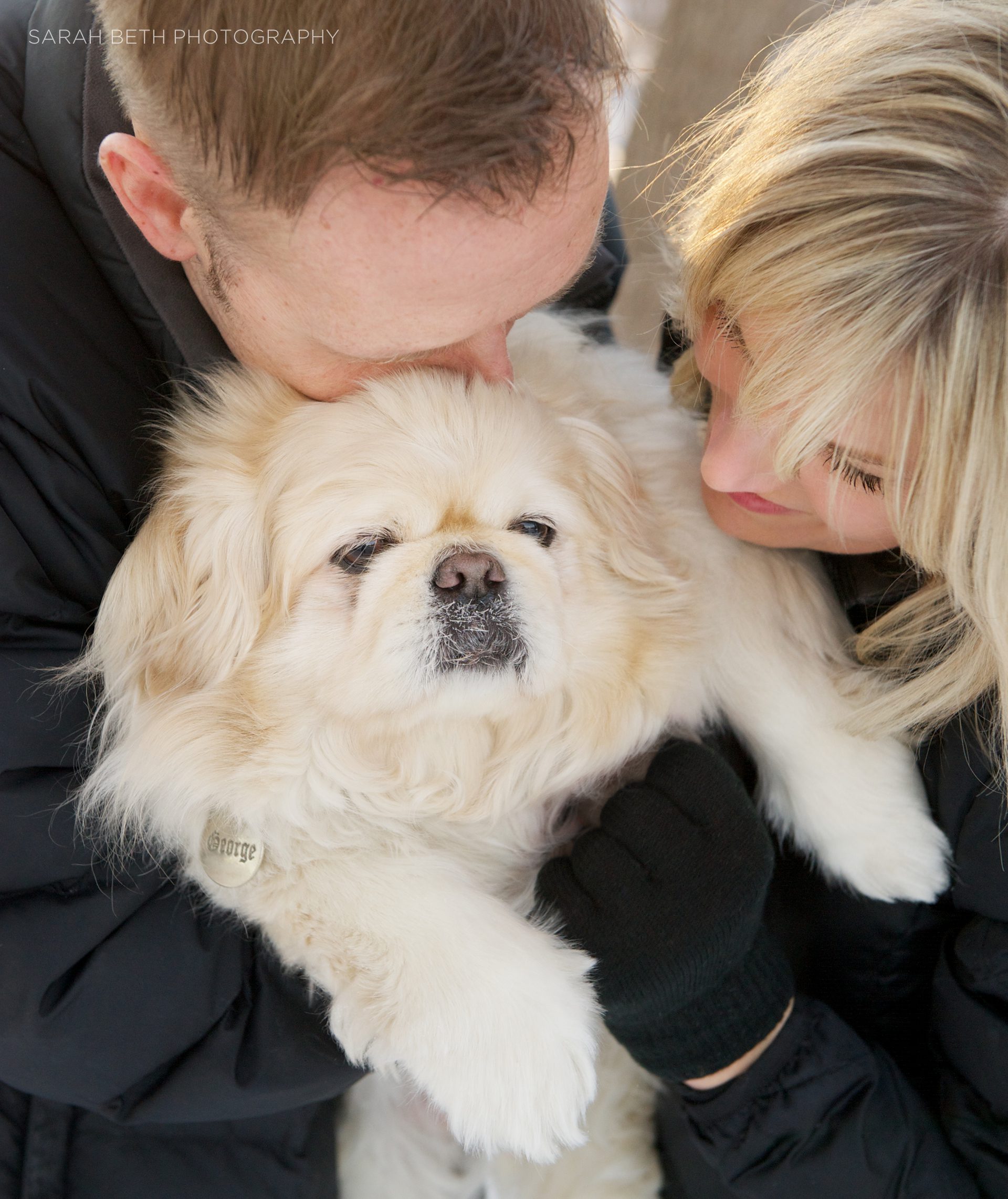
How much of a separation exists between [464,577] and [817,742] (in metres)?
0.72

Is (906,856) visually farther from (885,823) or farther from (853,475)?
(853,475)

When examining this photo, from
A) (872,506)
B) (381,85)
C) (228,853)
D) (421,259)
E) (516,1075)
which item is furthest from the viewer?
(228,853)

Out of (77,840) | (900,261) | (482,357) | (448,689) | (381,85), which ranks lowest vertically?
(77,840)

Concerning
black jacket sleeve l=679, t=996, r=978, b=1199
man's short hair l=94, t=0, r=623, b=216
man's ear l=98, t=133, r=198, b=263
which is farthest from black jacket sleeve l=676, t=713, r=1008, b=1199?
man's ear l=98, t=133, r=198, b=263

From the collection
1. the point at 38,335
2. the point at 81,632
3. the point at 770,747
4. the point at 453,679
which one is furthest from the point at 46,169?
the point at 770,747

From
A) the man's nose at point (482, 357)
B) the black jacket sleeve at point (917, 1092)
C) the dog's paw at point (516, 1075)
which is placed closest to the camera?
the dog's paw at point (516, 1075)

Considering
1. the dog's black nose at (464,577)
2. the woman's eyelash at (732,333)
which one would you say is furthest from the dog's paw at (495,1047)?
the woman's eyelash at (732,333)

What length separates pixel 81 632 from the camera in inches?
58.7

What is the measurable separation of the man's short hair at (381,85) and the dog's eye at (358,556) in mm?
492

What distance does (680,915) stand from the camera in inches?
58.5

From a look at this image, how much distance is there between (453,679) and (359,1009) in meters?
0.51

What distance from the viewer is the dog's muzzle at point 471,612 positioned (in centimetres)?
131

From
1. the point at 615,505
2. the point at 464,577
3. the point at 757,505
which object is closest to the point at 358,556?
the point at 464,577

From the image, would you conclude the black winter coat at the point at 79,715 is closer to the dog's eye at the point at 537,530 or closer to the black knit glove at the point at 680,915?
the black knit glove at the point at 680,915
